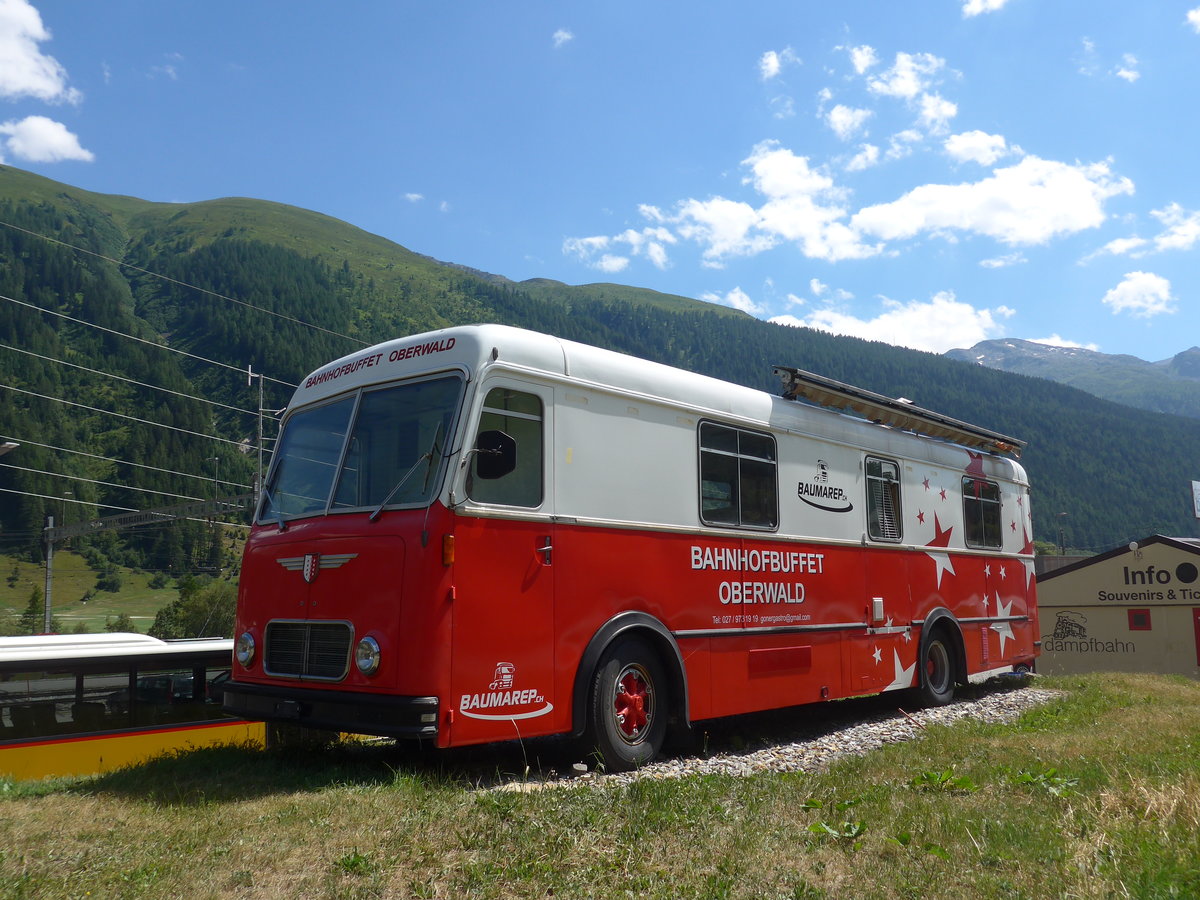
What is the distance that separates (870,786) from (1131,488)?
173913 mm

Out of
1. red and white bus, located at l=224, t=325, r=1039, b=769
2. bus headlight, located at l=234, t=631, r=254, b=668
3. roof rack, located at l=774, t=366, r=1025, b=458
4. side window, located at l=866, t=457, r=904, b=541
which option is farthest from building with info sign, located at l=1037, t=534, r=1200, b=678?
bus headlight, located at l=234, t=631, r=254, b=668

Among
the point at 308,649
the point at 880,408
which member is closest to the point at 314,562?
the point at 308,649

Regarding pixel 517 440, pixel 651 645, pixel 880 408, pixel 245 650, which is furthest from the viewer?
pixel 880 408

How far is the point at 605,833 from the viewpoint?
5.11 m

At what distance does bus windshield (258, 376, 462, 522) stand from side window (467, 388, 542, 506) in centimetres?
29

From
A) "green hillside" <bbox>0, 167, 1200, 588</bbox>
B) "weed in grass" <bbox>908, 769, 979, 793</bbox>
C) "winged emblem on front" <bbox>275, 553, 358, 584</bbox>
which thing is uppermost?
"green hillside" <bbox>0, 167, 1200, 588</bbox>

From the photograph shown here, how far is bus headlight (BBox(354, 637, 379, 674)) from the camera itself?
6.50 m

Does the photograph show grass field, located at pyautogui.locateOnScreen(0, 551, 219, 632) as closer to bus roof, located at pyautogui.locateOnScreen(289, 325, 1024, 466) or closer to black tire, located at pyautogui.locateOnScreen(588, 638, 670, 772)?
bus roof, located at pyautogui.locateOnScreen(289, 325, 1024, 466)

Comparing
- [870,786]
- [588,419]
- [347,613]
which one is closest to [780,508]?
[588,419]

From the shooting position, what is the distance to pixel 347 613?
679cm

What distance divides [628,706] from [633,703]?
6cm

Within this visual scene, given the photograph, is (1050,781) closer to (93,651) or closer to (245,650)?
(245,650)

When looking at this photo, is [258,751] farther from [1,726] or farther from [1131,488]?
[1131,488]

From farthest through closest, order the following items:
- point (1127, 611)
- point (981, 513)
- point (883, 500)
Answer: point (1127, 611), point (981, 513), point (883, 500)
